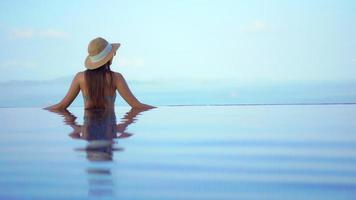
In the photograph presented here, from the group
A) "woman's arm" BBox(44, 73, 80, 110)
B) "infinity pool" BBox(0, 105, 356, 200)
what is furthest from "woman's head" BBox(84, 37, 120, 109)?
"infinity pool" BBox(0, 105, 356, 200)

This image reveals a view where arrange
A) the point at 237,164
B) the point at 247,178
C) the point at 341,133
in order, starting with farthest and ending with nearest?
the point at 341,133
the point at 237,164
the point at 247,178

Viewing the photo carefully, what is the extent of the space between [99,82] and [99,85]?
0.10 feet

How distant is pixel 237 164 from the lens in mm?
1818

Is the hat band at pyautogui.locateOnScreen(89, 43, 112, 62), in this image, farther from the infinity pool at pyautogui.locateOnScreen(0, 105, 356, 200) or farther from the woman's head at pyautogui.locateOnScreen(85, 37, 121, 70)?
the infinity pool at pyautogui.locateOnScreen(0, 105, 356, 200)

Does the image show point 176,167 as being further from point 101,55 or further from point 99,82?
point 101,55

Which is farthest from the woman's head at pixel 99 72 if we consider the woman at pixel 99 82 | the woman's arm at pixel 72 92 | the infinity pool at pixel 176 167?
the infinity pool at pixel 176 167

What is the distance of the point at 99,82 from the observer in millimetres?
5074

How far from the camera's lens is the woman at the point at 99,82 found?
5.09 meters

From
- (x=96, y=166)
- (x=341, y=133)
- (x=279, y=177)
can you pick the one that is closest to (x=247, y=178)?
(x=279, y=177)

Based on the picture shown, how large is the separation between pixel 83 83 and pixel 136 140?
2.66 m

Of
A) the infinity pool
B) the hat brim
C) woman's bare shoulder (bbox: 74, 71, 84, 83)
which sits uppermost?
the hat brim

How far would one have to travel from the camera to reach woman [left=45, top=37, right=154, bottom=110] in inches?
200

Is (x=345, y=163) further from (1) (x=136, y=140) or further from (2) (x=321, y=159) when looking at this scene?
(1) (x=136, y=140)

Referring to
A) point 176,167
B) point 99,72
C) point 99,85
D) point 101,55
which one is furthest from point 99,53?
point 176,167
